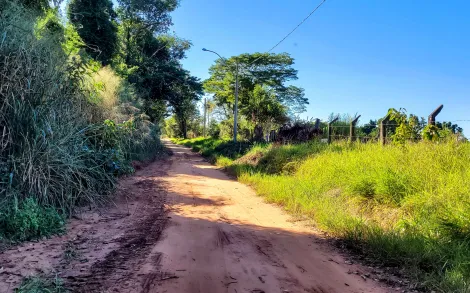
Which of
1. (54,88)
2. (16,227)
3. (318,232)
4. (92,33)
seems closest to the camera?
(16,227)

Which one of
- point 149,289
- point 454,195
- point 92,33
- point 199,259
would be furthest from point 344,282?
point 92,33

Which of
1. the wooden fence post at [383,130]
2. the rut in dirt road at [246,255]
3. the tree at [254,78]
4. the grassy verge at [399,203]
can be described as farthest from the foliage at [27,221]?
the tree at [254,78]

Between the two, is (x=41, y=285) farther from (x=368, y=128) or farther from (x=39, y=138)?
(x=368, y=128)

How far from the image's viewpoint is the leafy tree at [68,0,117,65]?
17500mm

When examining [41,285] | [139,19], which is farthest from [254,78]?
[41,285]

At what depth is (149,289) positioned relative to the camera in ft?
10.0

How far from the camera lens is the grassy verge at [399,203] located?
12.4ft

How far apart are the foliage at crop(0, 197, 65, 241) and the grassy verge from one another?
4310 mm

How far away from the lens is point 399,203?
5.44 metres

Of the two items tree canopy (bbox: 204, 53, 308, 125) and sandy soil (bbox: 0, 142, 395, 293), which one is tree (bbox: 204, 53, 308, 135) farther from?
sandy soil (bbox: 0, 142, 395, 293)

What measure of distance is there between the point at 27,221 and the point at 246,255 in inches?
118

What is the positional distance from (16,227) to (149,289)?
2319 mm

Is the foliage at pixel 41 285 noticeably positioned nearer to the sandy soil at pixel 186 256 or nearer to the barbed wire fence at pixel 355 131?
the sandy soil at pixel 186 256

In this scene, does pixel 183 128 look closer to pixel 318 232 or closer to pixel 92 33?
pixel 92 33
